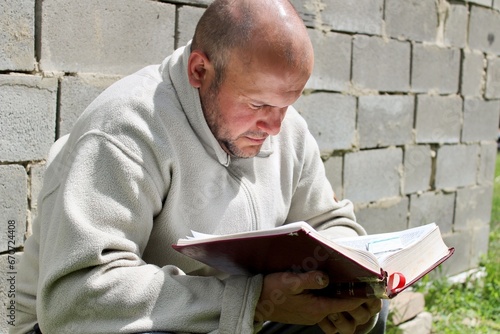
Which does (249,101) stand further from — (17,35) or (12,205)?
(12,205)

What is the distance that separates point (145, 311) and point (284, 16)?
99 centimetres

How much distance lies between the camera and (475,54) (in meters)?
5.77

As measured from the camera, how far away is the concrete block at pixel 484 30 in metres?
5.71

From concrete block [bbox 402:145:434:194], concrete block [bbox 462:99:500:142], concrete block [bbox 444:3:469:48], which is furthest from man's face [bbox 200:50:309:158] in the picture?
concrete block [bbox 462:99:500:142]

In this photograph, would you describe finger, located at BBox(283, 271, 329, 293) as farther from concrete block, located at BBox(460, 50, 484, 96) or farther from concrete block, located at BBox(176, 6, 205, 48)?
concrete block, located at BBox(460, 50, 484, 96)

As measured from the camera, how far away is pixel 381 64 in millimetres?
4832

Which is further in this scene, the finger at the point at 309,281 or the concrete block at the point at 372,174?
the concrete block at the point at 372,174

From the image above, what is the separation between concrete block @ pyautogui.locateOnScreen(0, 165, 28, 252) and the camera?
2.89 metres

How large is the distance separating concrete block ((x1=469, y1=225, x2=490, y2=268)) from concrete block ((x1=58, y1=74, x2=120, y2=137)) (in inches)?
153

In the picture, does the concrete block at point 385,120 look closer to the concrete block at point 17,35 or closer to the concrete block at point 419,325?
the concrete block at point 419,325

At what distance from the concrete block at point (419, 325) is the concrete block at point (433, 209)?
0.91m

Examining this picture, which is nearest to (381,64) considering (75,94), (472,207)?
(472,207)

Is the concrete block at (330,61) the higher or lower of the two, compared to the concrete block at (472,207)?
higher

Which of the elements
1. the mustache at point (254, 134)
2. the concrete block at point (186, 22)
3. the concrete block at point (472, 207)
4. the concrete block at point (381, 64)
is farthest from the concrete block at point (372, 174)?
the mustache at point (254, 134)
